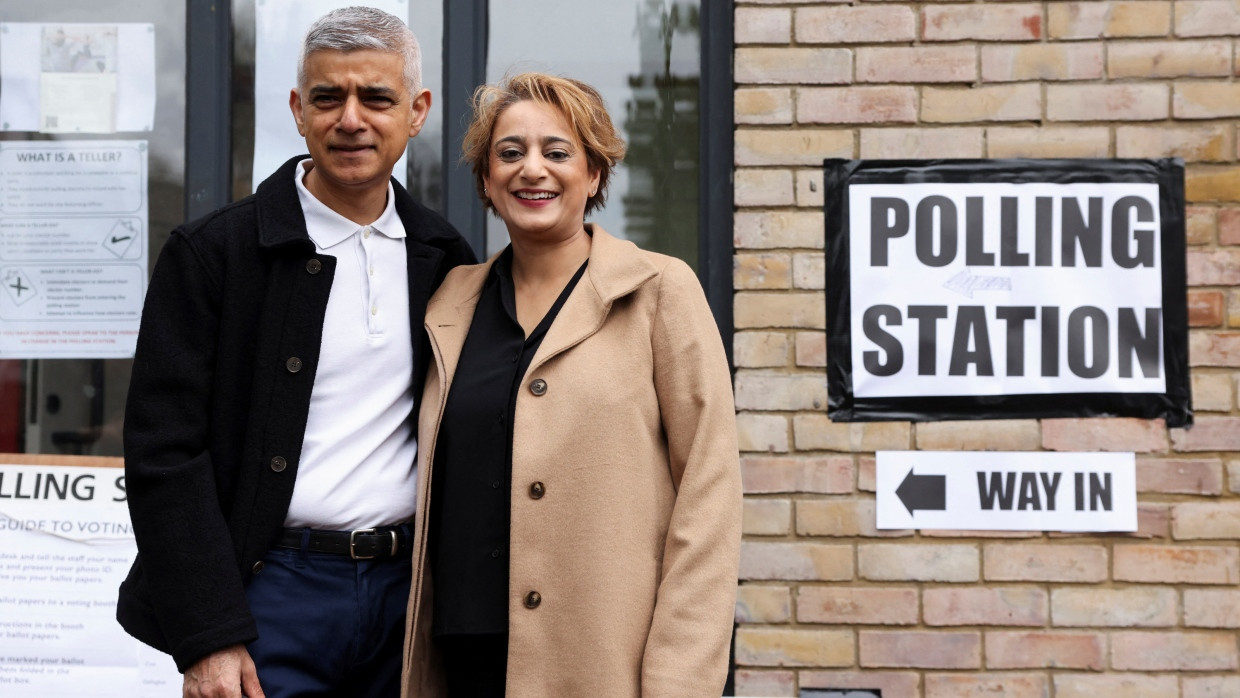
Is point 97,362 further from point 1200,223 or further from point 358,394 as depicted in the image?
point 1200,223

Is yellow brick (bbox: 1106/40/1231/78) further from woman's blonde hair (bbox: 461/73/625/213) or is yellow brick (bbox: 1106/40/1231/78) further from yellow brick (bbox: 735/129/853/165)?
woman's blonde hair (bbox: 461/73/625/213)

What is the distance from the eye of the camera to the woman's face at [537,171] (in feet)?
6.72

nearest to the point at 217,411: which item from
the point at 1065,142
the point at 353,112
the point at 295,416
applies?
the point at 295,416

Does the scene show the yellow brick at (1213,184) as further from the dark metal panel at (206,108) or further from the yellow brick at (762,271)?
the dark metal panel at (206,108)

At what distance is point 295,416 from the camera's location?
1.99 meters

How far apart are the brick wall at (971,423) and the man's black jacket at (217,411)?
133 cm

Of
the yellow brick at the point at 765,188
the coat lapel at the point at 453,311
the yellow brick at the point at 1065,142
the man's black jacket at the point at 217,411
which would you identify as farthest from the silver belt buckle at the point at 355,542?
the yellow brick at the point at 1065,142

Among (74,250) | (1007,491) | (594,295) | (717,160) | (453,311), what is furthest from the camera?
(74,250)

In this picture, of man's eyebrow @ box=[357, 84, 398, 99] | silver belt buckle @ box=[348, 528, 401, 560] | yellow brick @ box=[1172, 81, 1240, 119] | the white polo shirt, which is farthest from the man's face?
yellow brick @ box=[1172, 81, 1240, 119]

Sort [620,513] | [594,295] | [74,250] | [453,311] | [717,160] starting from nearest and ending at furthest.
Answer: [620,513] < [594,295] < [453,311] < [717,160] < [74,250]

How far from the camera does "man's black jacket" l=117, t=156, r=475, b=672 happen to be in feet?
6.19

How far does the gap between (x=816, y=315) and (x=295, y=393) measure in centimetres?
158

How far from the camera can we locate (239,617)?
1.89 meters

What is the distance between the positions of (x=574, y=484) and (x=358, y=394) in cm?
46
